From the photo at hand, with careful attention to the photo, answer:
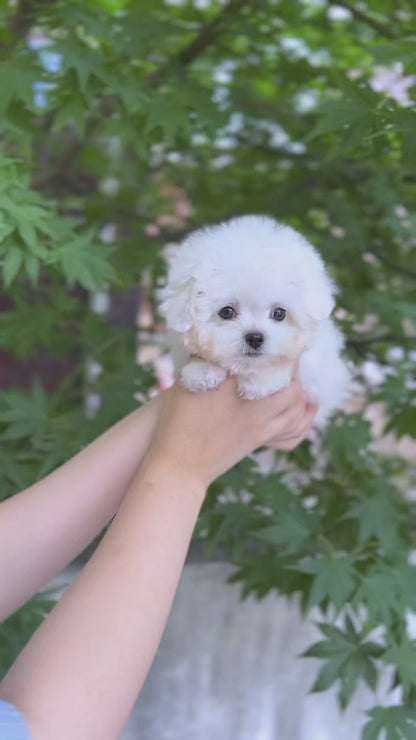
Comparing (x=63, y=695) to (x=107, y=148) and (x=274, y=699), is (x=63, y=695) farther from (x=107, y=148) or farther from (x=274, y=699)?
(x=107, y=148)

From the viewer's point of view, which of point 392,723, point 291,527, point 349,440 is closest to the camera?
point 392,723

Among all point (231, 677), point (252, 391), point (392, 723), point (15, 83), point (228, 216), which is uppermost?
point (15, 83)

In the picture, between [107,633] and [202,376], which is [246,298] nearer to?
[202,376]

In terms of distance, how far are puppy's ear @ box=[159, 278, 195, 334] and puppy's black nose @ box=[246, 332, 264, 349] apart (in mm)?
73

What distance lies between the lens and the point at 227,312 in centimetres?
92

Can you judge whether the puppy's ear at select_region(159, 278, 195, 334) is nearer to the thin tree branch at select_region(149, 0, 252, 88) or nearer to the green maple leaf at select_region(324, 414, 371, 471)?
the green maple leaf at select_region(324, 414, 371, 471)

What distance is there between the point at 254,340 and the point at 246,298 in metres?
0.05

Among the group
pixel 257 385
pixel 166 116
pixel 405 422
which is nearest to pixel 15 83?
pixel 166 116

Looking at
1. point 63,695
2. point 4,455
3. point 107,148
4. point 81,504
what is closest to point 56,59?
point 4,455

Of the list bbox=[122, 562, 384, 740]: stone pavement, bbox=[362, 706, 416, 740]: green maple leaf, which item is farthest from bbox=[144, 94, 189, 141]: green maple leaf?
bbox=[122, 562, 384, 740]: stone pavement

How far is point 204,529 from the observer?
4.34ft

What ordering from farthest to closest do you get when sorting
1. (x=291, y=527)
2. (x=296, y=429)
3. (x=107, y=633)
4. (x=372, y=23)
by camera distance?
(x=372, y=23) → (x=291, y=527) → (x=296, y=429) → (x=107, y=633)

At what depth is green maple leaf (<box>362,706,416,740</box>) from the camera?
1142 mm

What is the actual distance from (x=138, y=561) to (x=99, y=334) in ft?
3.25
